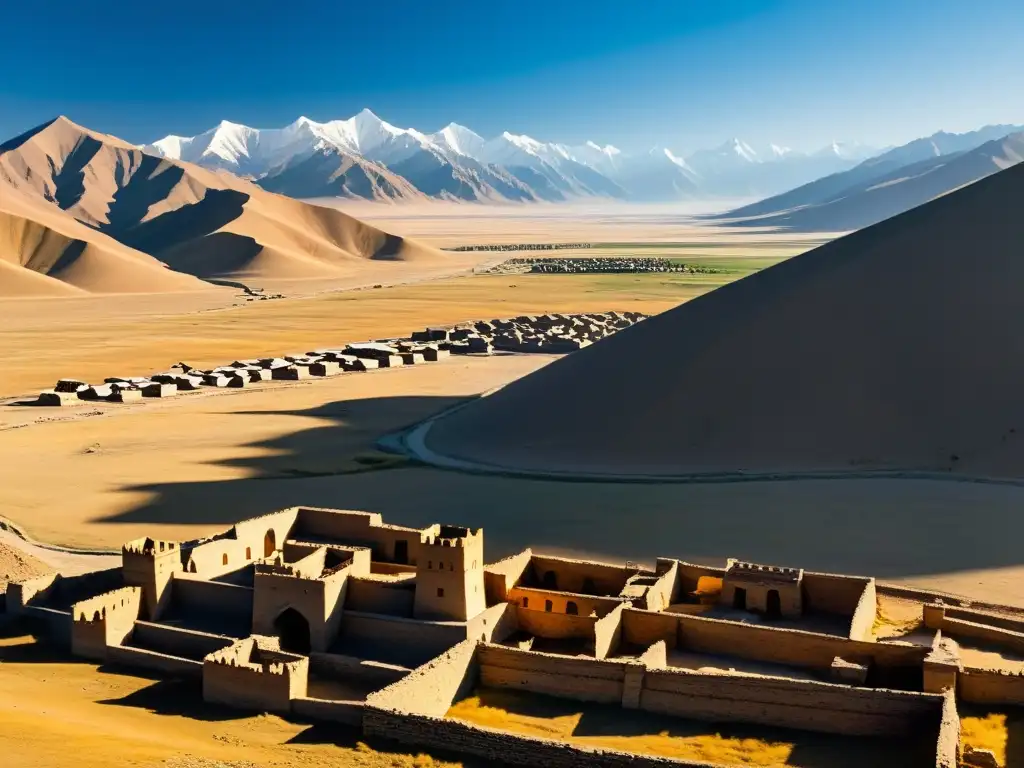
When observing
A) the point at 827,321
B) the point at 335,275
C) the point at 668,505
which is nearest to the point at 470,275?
the point at 335,275

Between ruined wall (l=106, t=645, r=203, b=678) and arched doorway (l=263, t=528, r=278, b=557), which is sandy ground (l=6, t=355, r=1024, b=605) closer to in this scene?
arched doorway (l=263, t=528, r=278, b=557)

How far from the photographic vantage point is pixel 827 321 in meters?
41.8

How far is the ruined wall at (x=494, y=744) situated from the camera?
Result: 15.3 m

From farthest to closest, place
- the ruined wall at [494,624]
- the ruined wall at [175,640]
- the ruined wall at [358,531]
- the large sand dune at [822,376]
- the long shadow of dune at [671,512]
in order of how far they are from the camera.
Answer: the large sand dune at [822,376]
the long shadow of dune at [671,512]
the ruined wall at [358,531]
the ruined wall at [175,640]
the ruined wall at [494,624]

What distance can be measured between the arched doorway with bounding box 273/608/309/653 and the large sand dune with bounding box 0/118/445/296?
321 ft

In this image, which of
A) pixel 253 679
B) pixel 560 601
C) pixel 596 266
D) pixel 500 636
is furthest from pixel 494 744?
pixel 596 266

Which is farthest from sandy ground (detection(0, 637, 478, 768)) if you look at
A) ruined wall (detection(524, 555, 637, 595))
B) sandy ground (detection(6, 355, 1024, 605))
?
sandy ground (detection(6, 355, 1024, 605))

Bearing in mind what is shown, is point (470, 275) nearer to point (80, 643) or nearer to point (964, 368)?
point (964, 368)

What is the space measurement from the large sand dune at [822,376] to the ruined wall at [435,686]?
17957mm

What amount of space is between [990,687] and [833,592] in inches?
217

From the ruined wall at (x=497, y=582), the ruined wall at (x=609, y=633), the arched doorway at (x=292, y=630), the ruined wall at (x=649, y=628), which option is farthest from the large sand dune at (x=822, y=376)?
the arched doorway at (x=292, y=630)

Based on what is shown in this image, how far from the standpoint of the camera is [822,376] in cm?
3916

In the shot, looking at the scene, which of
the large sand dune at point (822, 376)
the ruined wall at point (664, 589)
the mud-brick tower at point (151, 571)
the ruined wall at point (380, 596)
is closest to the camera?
the ruined wall at point (380, 596)

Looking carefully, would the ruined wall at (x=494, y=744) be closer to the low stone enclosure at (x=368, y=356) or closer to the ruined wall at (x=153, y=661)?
the ruined wall at (x=153, y=661)
